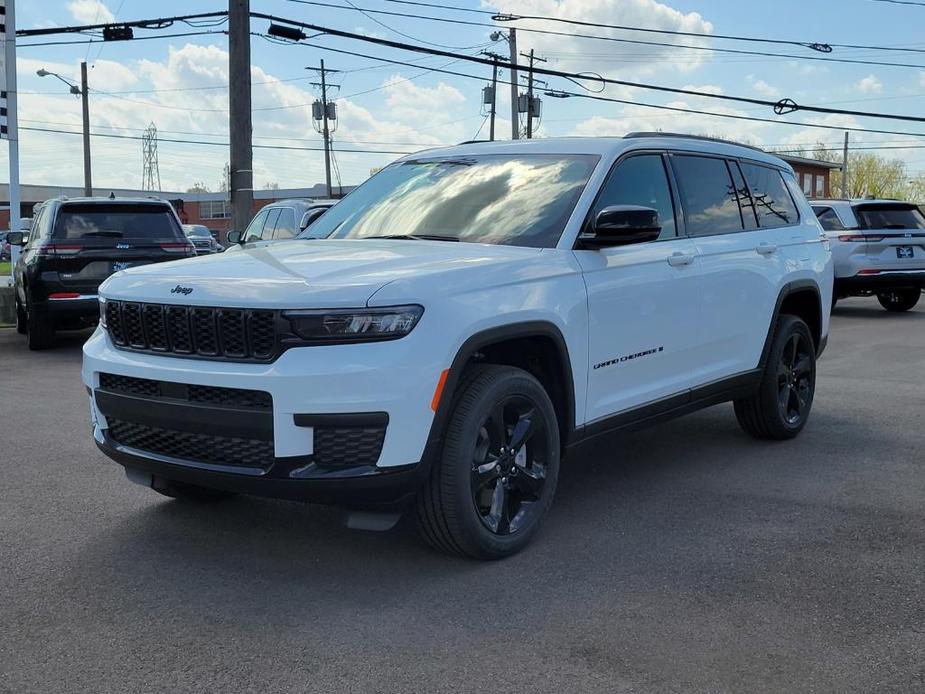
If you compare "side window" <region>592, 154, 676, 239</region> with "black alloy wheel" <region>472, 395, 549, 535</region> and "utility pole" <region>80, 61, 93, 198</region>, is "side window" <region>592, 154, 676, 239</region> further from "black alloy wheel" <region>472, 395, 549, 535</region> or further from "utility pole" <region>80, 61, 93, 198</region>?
"utility pole" <region>80, 61, 93, 198</region>

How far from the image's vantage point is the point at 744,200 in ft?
21.0

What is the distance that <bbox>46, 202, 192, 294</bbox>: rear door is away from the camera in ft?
37.1

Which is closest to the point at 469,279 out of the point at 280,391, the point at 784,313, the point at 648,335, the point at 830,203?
the point at 280,391

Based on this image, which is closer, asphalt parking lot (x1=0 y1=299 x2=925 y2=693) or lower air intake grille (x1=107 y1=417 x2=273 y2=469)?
asphalt parking lot (x1=0 y1=299 x2=925 y2=693)

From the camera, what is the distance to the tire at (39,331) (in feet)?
37.8

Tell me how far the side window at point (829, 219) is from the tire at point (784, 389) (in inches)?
407

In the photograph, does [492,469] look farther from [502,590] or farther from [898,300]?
[898,300]

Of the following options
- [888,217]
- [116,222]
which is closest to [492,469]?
[116,222]

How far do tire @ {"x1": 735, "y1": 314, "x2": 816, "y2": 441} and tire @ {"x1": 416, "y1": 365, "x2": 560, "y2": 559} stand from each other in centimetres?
251

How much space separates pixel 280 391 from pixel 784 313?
4.29 metres

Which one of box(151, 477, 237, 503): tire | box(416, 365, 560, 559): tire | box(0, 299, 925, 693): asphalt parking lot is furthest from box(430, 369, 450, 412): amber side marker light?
box(151, 477, 237, 503): tire

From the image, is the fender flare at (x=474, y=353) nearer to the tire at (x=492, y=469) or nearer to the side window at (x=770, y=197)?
the tire at (x=492, y=469)

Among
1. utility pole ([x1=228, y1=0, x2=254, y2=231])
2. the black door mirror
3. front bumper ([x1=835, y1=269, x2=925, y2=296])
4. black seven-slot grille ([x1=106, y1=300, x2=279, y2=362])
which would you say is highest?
utility pole ([x1=228, y1=0, x2=254, y2=231])

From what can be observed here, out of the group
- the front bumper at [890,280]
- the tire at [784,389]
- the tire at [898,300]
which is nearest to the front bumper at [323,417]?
the tire at [784,389]
